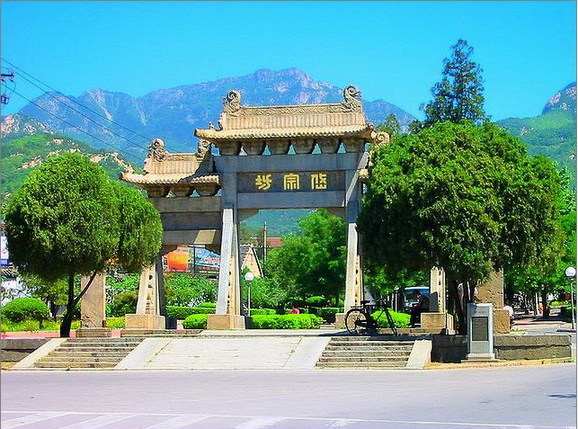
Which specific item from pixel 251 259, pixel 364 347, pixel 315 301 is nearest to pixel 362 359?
pixel 364 347

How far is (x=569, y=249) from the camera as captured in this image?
4709 centimetres

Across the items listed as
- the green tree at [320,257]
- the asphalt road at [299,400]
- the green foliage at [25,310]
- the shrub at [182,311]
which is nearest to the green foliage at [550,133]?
the green tree at [320,257]

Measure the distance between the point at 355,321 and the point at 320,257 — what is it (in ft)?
80.4

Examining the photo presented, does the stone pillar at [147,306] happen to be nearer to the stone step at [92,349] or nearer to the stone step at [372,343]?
the stone step at [92,349]

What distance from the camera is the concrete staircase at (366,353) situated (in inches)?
878

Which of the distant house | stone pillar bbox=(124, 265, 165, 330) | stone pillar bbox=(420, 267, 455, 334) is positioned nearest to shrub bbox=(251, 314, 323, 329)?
stone pillar bbox=(124, 265, 165, 330)

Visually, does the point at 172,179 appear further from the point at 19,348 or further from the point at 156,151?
the point at 19,348

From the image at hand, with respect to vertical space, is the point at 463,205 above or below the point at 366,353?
above

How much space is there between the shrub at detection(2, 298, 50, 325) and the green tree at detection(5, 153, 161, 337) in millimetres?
21972

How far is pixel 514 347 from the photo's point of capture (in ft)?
74.6

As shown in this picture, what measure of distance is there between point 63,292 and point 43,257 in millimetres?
31472

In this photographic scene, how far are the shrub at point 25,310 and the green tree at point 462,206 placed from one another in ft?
86.1

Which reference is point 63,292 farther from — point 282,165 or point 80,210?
point 80,210

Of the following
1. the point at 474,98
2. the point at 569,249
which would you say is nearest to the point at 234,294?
the point at 569,249
